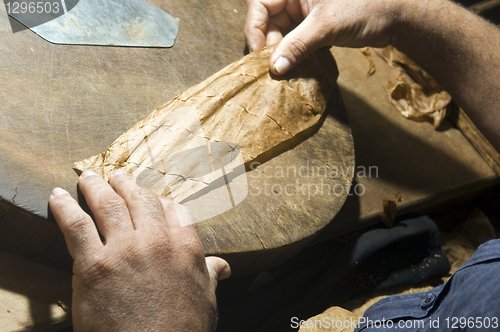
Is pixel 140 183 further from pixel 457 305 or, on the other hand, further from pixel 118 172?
pixel 457 305

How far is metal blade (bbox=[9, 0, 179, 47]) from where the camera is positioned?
1170 mm

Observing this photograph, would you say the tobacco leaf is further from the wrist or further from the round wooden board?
the round wooden board

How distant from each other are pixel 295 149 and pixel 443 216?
138cm

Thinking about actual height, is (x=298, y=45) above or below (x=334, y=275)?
above

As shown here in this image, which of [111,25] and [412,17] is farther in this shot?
[412,17]

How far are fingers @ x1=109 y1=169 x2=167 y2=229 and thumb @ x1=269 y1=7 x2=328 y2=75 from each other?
2.20 feet

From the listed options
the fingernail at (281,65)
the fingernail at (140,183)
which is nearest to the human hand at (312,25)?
the fingernail at (281,65)

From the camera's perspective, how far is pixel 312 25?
133cm

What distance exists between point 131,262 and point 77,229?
141 millimetres

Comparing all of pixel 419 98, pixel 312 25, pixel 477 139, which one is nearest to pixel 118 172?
pixel 312 25

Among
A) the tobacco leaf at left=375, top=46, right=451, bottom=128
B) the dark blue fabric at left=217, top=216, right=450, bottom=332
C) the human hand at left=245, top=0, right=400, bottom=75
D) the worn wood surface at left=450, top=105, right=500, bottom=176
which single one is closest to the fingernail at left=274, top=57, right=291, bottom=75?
the human hand at left=245, top=0, right=400, bottom=75

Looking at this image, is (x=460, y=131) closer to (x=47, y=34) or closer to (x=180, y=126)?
(x=180, y=126)

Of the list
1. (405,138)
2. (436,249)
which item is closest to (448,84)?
(405,138)

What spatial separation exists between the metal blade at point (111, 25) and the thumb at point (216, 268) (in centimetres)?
85
